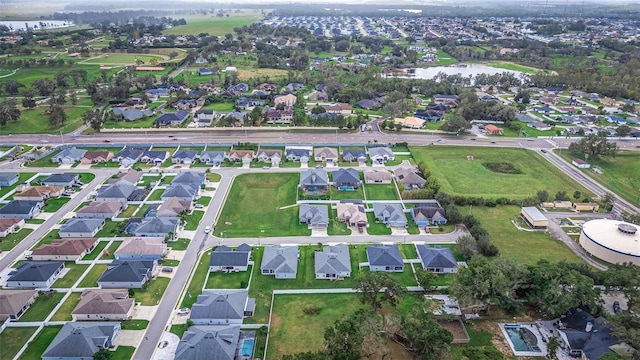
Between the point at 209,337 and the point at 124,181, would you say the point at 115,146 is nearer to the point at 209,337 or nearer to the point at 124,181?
the point at 124,181

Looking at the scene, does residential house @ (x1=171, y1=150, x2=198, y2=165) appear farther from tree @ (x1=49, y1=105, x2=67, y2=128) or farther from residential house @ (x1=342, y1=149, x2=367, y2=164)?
tree @ (x1=49, y1=105, x2=67, y2=128)

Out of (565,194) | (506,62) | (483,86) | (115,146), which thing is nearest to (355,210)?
(565,194)

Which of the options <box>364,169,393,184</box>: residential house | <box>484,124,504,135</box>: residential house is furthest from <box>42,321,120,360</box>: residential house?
<box>484,124,504,135</box>: residential house

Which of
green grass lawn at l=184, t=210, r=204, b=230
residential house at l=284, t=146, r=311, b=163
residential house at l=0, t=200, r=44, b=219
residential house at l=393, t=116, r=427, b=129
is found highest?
residential house at l=393, t=116, r=427, b=129

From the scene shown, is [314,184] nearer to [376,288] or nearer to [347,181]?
[347,181]

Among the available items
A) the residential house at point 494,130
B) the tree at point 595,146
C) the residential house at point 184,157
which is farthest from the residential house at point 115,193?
the tree at point 595,146

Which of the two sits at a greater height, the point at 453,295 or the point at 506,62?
the point at 506,62

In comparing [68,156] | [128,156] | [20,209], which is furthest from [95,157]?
[20,209]
